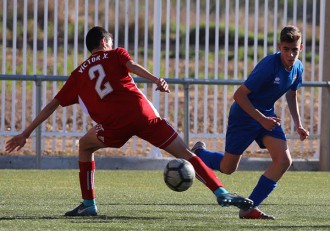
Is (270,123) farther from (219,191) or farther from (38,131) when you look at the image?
(38,131)

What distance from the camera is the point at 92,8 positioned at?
58.2 feet

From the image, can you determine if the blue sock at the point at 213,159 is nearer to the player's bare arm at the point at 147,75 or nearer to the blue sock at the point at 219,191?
the blue sock at the point at 219,191

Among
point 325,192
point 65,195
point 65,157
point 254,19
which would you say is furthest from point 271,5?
point 65,195

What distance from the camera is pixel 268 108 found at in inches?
395

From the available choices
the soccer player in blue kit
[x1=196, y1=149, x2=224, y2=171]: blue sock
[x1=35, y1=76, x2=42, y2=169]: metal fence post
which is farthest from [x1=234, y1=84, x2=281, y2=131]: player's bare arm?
[x1=35, y1=76, x2=42, y2=169]: metal fence post

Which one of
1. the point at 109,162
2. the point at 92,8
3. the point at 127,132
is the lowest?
the point at 109,162

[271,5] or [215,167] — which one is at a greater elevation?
[271,5]

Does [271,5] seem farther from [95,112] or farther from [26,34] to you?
[95,112]

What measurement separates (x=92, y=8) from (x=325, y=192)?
6.10m

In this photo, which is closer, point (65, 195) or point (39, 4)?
point (65, 195)

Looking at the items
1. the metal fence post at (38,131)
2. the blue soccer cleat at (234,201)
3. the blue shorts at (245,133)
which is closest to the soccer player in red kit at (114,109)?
the blue soccer cleat at (234,201)

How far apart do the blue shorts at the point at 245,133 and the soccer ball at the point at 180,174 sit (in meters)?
0.77

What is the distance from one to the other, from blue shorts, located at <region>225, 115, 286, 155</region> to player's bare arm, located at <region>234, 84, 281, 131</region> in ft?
1.37

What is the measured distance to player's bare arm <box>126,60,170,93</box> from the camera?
908 cm
